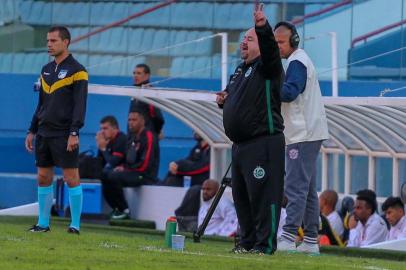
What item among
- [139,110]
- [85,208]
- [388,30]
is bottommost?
[85,208]

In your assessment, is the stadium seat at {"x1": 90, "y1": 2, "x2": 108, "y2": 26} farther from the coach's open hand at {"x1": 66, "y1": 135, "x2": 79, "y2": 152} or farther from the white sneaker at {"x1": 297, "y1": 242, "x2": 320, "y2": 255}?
the white sneaker at {"x1": 297, "y1": 242, "x2": 320, "y2": 255}

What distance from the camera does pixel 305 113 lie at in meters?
11.1

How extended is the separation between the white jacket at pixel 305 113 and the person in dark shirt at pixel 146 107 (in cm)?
714

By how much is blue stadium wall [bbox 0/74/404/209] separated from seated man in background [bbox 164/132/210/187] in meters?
3.23

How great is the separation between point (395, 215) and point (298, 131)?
3.89 metres

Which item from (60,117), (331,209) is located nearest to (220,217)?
(331,209)

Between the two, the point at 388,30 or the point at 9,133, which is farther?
the point at 9,133

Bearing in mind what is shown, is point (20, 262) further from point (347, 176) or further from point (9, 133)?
point (9, 133)

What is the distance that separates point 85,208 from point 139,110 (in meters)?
1.56

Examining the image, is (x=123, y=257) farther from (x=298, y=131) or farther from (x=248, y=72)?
(x=298, y=131)

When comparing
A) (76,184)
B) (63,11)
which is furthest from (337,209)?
(63,11)

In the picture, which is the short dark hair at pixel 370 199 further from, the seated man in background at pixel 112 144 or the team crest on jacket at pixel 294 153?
the seated man in background at pixel 112 144

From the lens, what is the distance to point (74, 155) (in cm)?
1205

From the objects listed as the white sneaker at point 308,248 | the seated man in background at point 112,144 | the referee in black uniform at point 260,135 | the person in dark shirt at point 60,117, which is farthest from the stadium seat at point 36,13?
the referee in black uniform at point 260,135
